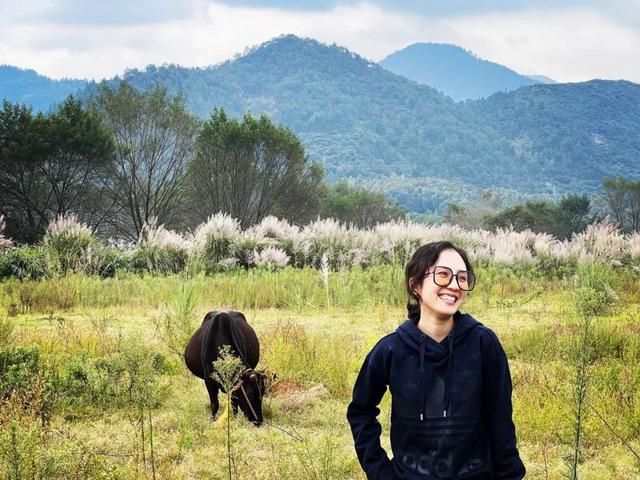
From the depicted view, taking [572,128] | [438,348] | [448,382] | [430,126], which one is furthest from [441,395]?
[430,126]

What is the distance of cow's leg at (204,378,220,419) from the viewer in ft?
16.0

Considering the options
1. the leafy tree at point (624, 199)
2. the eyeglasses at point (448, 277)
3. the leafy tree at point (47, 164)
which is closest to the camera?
the eyeglasses at point (448, 277)

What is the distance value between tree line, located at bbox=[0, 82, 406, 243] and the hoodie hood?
21622mm

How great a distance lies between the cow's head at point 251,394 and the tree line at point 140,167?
62.7 feet

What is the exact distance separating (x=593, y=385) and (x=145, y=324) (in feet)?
18.0

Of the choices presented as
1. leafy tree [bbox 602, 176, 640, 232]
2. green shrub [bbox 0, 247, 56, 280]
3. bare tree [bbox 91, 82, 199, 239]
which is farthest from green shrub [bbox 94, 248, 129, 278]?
leafy tree [bbox 602, 176, 640, 232]

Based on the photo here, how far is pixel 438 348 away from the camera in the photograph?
234 cm

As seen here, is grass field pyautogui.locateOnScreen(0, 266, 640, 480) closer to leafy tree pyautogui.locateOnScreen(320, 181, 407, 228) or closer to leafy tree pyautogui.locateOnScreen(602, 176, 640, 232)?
leafy tree pyautogui.locateOnScreen(320, 181, 407, 228)

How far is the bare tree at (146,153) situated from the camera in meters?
28.9

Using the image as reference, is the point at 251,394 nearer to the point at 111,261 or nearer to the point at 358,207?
the point at 111,261

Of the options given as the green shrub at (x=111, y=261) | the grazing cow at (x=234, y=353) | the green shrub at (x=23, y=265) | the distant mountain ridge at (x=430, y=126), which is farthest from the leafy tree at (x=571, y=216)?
the distant mountain ridge at (x=430, y=126)

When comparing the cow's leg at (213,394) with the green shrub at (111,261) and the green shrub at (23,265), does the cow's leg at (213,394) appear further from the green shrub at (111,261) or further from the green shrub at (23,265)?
the green shrub at (111,261)

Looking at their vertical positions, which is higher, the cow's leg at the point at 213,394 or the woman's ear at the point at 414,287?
the woman's ear at the point at 414,287

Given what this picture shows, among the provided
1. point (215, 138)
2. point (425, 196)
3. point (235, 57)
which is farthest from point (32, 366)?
point (235, 57)
